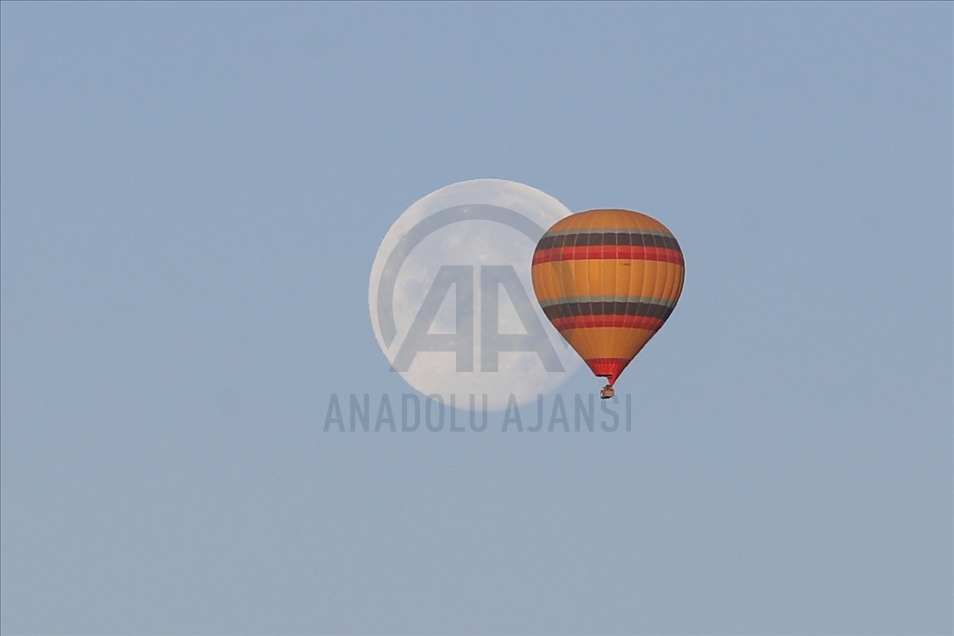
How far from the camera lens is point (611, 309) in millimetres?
96438

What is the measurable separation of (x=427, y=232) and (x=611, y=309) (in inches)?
367

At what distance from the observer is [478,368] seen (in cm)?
10269

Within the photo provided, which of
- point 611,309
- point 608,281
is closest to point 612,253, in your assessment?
point 608,281

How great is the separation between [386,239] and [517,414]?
26.4 feet

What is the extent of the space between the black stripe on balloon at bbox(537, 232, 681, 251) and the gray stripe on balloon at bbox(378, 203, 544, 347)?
5563mm

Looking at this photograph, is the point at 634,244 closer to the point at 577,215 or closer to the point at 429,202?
the point at 577,215

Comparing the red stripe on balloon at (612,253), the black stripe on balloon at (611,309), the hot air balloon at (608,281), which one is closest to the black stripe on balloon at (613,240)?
the hot air balloon at (608,281)

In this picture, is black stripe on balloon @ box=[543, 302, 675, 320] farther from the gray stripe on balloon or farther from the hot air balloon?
the gray stripe on balloon

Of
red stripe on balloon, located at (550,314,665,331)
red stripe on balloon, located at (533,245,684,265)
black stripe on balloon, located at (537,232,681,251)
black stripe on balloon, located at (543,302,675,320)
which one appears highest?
black stripe on balloon, located at (537,232,681,251)

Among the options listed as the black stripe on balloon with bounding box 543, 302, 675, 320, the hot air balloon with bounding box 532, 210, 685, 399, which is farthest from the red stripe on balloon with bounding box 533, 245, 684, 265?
the black stripe on balloon with bounding box 543, 302, 675, 320

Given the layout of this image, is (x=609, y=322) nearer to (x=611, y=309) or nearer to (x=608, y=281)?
(x=611, y=309)

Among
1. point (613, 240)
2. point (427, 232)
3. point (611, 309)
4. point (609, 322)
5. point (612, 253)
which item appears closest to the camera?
point (612, 253)

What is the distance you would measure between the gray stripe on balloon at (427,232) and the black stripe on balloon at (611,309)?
5661 millimetres

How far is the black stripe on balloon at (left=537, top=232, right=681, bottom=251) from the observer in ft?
314
